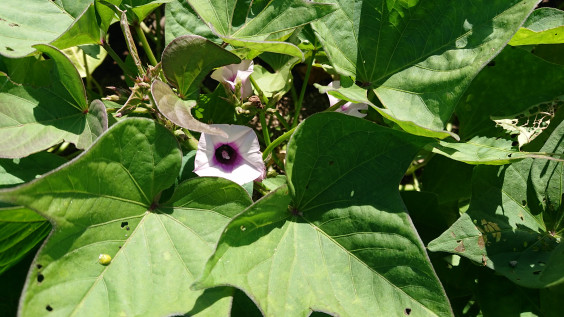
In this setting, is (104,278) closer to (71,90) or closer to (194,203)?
(194,203)

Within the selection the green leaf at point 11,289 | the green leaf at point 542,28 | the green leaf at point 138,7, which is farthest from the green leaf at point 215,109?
the green leaf at point 542,28

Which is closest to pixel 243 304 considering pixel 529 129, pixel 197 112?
pixel 197 112

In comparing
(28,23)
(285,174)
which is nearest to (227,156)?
(285,174)

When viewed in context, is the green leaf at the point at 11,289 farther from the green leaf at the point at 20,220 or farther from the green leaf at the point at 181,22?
the green leaf at the point at 181,22

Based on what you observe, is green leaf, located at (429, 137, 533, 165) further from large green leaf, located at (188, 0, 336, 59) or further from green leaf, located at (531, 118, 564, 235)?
large green leaf, located at (188, 0, 336, 59)

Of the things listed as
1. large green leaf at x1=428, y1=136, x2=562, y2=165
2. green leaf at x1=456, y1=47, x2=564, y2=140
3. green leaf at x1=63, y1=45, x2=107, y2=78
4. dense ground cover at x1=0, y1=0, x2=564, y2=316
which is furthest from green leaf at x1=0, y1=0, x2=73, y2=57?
green leaf at x1=456, y1=47, x2=564, y2=140

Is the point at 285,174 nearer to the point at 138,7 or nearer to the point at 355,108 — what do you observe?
the point at 355,108

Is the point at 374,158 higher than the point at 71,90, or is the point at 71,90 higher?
the point at 71,90
